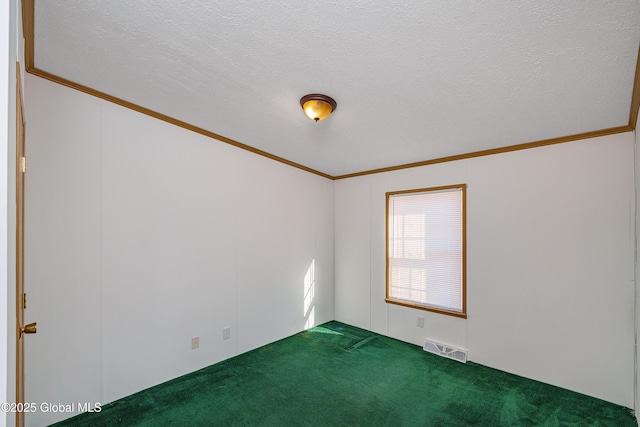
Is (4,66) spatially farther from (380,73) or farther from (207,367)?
(207,367)

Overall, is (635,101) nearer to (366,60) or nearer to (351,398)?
(366,60)

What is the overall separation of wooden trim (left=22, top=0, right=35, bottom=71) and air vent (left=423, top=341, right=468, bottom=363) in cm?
438

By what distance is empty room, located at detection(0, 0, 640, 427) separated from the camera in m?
1.74

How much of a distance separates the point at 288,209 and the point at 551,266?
9.68 ft

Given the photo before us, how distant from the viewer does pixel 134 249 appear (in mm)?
2713

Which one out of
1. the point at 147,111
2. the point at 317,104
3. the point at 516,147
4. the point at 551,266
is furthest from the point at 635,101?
the point at 147,111

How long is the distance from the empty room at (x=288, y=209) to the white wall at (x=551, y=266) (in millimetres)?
17

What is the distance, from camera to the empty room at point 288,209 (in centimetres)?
174

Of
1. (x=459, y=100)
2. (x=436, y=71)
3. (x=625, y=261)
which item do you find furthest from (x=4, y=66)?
(x=625, y=261)

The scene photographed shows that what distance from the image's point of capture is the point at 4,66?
0.89 metres

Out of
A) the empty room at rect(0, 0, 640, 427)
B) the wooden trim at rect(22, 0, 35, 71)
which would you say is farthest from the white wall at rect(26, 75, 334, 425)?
the wooden trim at rect(22, 0, 35, 71)

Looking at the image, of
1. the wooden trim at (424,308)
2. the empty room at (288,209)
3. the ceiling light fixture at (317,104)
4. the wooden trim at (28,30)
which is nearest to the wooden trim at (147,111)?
the empty room at (288,209)

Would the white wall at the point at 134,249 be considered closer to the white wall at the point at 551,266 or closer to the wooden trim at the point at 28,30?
the wooden trim at the point at 28,30

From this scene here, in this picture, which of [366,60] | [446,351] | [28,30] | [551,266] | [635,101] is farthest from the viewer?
[446,351]
